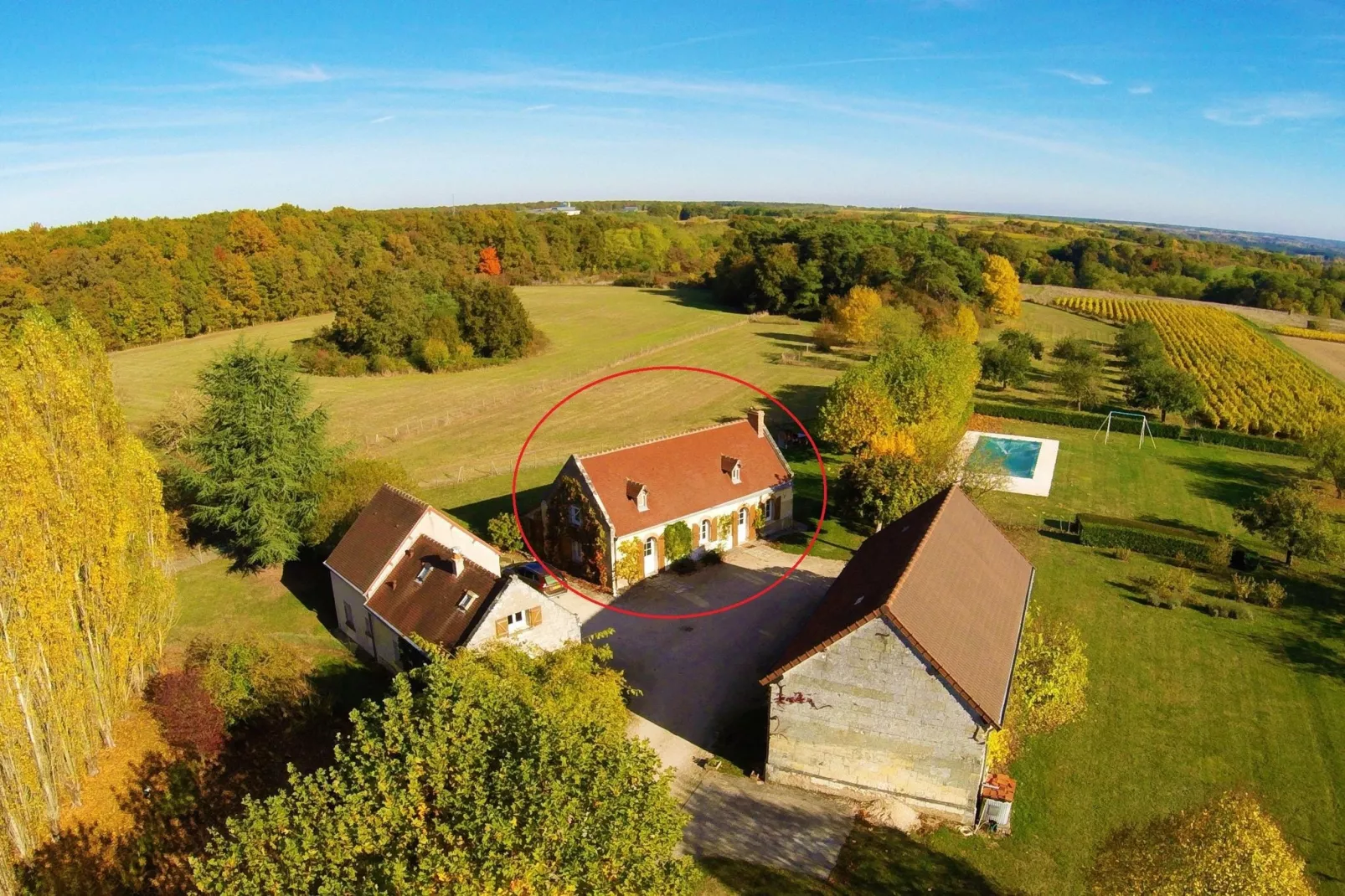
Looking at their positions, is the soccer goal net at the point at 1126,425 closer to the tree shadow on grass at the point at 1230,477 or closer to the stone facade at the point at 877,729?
the tree shadow on grass at the point at 1230,477

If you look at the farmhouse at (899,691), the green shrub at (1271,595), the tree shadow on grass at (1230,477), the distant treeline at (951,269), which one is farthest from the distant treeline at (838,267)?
the farmhouse at (899,691)

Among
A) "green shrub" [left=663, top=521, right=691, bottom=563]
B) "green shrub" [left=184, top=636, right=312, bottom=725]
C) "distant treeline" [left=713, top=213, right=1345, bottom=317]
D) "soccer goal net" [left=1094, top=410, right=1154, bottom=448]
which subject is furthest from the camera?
"distant treeline" [left=713, top=213, right=1345, bottom=317]

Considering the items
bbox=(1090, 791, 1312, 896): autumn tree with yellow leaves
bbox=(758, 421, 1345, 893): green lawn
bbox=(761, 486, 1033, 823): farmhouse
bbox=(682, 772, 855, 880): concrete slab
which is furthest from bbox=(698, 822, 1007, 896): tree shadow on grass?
bbox=(1090, 791, 1312, 896): autumn tree with yellow leaves

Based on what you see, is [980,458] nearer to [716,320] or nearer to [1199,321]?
[716,320]

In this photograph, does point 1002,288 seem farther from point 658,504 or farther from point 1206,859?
point 1206,859

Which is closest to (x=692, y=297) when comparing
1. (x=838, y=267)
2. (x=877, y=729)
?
(x=838, y=267)

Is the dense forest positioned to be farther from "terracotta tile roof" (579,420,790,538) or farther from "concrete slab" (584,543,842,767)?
"concrete slab" (584,543,842,767)

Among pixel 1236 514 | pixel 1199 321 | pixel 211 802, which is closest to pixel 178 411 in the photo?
pixel 211 802
